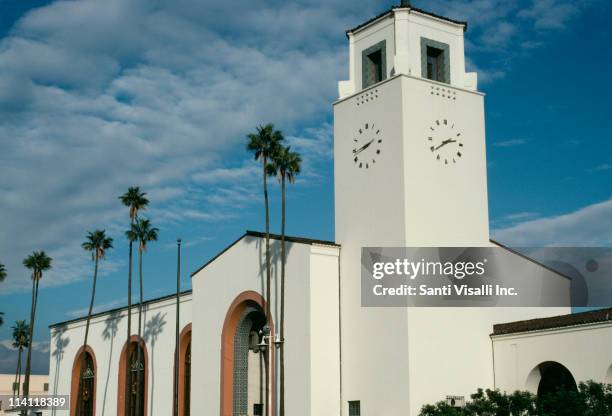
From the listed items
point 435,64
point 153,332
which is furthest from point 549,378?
point 153,332

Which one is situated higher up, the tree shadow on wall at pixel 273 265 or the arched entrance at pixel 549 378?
the tree shadow on wall at pixel 273 265

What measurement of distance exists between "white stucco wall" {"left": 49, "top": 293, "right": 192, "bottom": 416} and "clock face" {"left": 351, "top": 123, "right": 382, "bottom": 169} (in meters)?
17.0

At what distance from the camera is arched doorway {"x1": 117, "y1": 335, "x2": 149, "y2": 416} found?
5225 centimetres

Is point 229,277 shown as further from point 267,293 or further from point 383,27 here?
point 383,27

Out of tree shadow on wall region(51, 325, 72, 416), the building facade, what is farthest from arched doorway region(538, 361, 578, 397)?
tree shadow on wall region(51, 325, 72, 416)

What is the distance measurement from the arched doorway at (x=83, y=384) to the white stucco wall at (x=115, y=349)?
630mm

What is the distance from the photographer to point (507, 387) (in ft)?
113

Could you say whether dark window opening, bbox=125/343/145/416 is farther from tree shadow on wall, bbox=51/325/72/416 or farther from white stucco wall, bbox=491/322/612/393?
white stucco wall, bbox=491/322/612/393

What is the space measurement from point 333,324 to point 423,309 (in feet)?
13.8

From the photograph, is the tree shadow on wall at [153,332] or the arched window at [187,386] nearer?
the arched window at [187,386]

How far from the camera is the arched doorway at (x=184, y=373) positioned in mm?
48344

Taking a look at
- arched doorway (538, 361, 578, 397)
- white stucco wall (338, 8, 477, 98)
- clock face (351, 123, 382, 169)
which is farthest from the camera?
white stucco wall (338, 8, 477, 98)

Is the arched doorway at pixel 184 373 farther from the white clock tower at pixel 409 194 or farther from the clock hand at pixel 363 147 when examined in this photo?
the clock hand at pixel 363 147

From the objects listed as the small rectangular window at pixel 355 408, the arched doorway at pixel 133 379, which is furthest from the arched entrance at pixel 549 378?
the arched doorway at pixel 133 379
